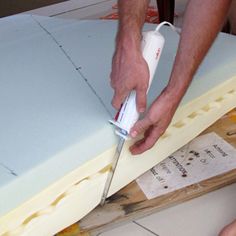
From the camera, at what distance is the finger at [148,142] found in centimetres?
77

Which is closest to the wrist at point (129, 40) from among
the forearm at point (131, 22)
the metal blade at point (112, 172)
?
the forearm at point (131, 22)

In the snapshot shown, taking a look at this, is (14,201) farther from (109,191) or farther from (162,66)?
(162,66)

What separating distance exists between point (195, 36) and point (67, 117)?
1.09ft

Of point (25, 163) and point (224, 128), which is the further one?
point (224, 128)

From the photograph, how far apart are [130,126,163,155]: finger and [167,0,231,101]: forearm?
3.5 inches

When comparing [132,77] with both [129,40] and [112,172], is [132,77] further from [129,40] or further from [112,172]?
[112,172]

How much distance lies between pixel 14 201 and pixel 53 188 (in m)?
0.08

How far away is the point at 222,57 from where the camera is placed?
3.59 ft

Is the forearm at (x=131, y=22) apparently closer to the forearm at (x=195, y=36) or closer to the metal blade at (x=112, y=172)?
the forearm at (x=195, y=36)

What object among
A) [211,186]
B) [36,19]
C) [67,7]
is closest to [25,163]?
[211,186]

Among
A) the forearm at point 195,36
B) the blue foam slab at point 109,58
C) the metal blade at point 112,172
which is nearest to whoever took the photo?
the forearm at point 195,36

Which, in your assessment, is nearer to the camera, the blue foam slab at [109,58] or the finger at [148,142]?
the finger at [148,142]

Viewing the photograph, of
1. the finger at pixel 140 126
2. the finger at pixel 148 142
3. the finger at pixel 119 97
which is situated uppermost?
the finger at pixel 119 97

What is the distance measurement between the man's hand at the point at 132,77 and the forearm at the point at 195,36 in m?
0.06
